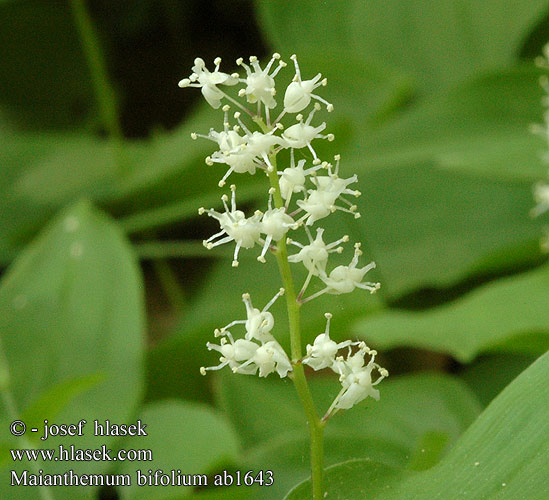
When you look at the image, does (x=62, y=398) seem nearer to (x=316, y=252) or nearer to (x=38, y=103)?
(x=316, y=252)

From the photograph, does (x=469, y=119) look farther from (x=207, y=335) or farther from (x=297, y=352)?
(x=297, y=352)

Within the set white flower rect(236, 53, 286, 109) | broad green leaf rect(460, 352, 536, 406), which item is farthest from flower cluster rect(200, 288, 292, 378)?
broad green leaf rect(460, 352, 536, 406)

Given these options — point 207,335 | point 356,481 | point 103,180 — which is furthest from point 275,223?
point 103,180

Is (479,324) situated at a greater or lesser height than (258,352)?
greater

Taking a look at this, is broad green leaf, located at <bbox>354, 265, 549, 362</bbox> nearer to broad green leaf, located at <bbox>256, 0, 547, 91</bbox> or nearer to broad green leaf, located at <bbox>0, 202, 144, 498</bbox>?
broad green leaf, located at <bbox>0, 202, 144, 498</bbox>

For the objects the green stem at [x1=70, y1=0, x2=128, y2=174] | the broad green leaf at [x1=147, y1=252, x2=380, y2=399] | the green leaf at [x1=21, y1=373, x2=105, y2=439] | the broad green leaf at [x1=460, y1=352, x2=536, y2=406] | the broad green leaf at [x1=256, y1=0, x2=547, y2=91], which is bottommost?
the green leaf at [x1=21, y1=373, x2=105, y2=439]
